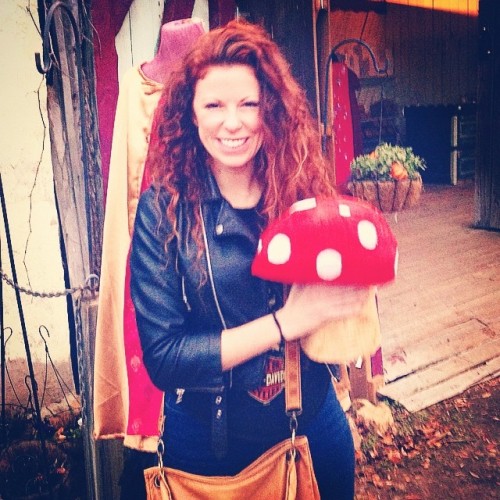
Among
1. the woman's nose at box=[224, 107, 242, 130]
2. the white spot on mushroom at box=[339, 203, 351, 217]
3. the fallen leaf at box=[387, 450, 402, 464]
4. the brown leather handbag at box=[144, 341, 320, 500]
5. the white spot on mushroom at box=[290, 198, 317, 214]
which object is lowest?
the fallen leaf at box=[387, 450, 402, 464]

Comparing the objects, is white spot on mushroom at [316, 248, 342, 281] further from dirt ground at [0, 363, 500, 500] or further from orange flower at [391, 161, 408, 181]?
dirt ground at [0, 363, 500, 500]

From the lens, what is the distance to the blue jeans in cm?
162

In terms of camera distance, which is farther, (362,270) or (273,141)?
(273,141)

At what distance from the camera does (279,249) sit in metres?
1.34

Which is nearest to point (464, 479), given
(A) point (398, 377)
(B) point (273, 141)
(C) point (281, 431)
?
(A) point (398, 377)

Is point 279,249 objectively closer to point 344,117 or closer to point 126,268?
point 126,268

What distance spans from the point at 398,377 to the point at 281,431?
9.15 ft

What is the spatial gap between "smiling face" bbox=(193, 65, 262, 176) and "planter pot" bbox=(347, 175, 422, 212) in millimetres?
1234

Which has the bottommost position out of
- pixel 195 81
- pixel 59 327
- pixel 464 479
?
pixel 464 479

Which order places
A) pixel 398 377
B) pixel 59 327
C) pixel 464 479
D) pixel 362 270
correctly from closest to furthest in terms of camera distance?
pixel 362 270 < pixel 464 479 < pixel 59 327 < pixel 398 377

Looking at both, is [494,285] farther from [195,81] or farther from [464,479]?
[195,81]

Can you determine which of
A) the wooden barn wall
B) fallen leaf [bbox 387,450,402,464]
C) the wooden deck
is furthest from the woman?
the wooden barn wall

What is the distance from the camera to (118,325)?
2.09m

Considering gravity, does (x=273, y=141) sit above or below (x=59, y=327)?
above
